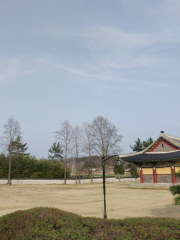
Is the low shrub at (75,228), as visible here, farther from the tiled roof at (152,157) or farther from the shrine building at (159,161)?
the shrine building at (159,161)

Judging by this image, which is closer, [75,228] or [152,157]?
[75,228]

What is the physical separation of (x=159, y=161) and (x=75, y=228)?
92.2 ft

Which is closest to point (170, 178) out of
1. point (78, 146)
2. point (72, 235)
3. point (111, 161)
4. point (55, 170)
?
point (111, 161)

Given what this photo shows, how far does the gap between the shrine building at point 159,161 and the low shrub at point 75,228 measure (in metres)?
25.1

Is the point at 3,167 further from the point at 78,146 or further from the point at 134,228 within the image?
the point at 134,228

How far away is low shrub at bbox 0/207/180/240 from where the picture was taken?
17.4ft

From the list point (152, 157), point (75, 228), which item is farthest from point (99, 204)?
point (152, 157)

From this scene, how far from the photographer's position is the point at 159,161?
102 ft

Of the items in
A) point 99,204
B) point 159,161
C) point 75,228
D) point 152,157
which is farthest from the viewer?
point 152,157

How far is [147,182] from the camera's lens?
105ft

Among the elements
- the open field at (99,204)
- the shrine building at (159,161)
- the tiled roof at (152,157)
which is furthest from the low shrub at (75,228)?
the shrine building at (159,161)

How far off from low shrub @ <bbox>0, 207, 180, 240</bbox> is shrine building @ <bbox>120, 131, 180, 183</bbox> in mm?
25060

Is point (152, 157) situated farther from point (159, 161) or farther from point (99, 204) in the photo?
point (99, 204)

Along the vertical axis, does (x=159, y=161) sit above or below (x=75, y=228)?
above
